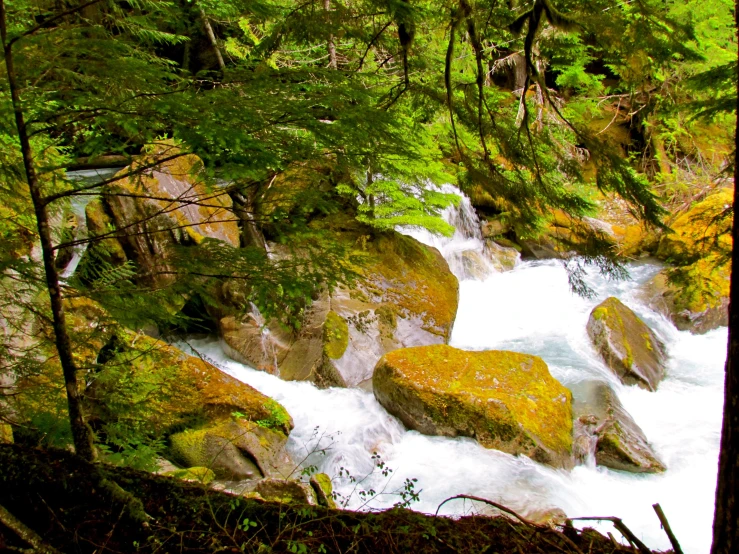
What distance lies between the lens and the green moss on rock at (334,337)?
26.5 ft

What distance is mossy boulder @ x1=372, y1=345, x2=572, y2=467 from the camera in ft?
20.0


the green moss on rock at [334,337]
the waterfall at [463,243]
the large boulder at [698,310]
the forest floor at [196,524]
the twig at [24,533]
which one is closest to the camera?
the twig at [24,533]

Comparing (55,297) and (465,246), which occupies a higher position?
(55,297)

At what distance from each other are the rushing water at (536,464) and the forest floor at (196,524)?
5.77ft

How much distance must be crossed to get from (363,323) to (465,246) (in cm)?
576

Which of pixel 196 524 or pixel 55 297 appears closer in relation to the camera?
pixel 196 524

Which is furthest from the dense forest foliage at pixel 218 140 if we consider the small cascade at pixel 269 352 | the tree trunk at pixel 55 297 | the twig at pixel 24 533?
the small cascade at pixel 269 352

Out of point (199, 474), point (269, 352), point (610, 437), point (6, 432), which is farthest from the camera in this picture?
point (269, 352)

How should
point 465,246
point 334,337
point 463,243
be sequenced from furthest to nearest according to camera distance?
point 463,243
point 465,246
point 334,337

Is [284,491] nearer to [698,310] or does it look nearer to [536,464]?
[536,464]

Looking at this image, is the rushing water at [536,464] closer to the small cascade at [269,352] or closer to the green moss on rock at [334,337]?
the small cascade at [269,352]

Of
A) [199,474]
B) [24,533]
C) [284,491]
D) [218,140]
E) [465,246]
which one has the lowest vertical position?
[465,246]

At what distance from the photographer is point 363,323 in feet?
28.5

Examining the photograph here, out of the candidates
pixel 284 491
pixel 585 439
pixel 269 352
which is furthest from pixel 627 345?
pixel 284 491
